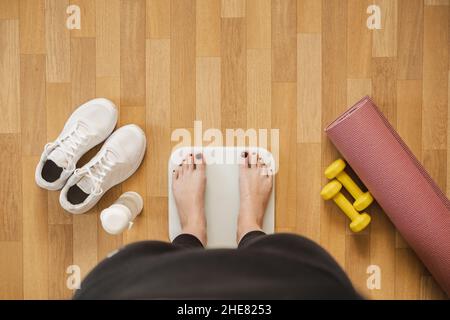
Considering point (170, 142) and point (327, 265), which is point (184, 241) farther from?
point (327, 265)

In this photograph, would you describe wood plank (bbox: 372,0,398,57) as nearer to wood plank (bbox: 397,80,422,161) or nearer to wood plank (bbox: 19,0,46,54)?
wood plank (bbox: 397,80,422,161)

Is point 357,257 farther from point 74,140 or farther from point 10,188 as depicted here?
point 10,188

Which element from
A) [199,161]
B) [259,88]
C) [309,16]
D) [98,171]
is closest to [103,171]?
[98,171]

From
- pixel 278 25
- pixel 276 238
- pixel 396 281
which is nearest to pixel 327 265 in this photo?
pixel 276 238

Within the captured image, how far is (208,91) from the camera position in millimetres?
1180

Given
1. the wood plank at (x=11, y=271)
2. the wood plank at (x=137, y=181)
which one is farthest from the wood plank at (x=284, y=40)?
the wood plank at (x=11, y=271)

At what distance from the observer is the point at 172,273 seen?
63cm

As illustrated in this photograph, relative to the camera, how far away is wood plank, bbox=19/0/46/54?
1.17m

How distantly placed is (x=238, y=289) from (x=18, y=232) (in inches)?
33.2

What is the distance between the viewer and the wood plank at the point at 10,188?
1196 millimetres

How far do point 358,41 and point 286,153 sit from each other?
35cm

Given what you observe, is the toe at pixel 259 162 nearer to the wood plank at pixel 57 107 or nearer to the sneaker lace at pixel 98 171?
the sneaker lace at pixel 98 171
